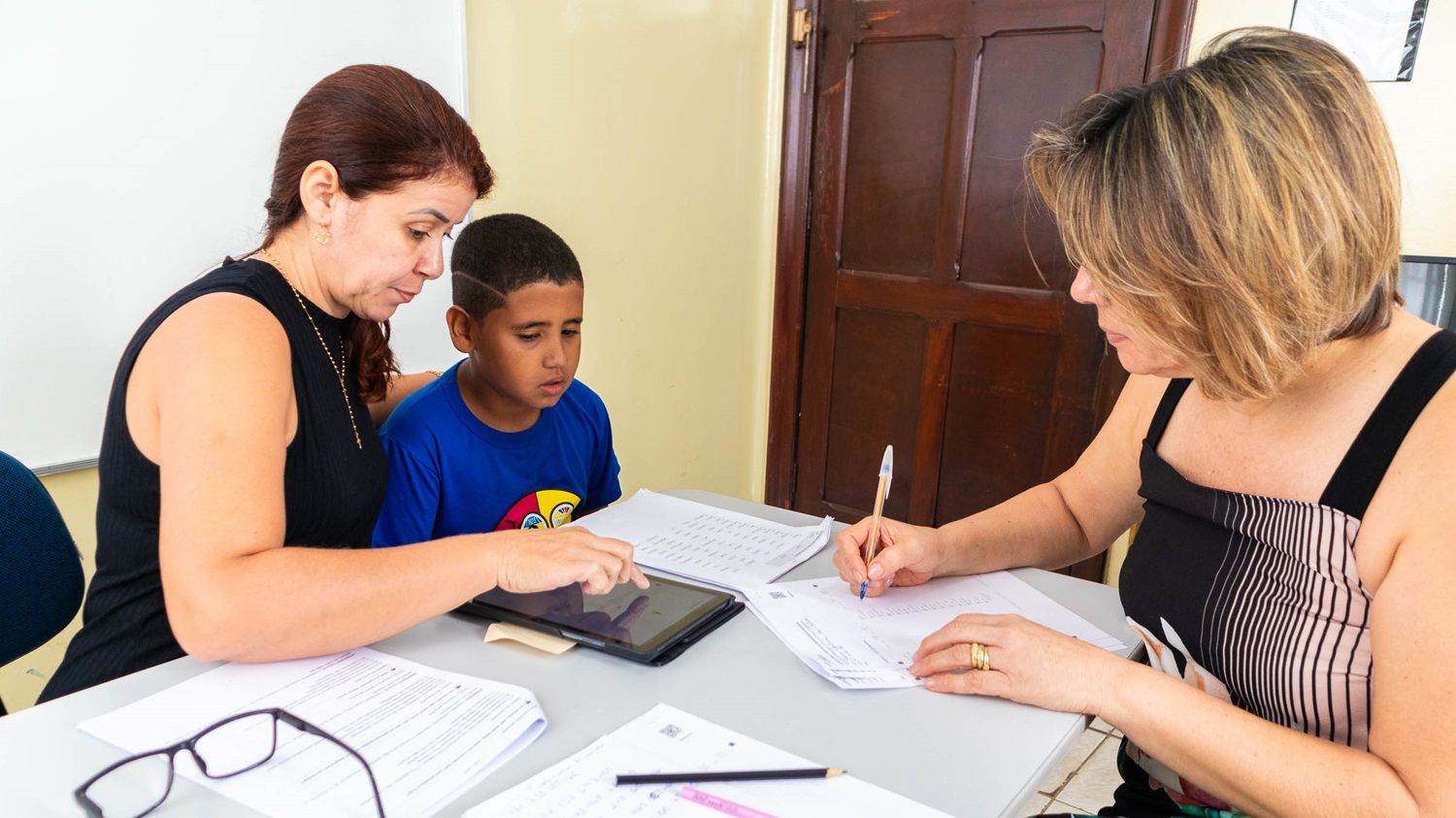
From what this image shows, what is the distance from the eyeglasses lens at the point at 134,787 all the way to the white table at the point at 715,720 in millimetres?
13

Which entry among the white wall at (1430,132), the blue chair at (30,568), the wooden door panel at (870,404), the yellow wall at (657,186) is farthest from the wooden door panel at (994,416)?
the blue chair at (30,568)

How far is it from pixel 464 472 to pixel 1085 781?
150 cm

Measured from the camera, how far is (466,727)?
81cm

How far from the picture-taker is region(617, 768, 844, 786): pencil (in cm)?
74

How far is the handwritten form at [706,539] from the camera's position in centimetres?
121

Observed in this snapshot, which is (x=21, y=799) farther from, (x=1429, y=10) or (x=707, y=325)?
(x=1429, y=10)

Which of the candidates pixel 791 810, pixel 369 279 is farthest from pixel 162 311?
pixel 791 810

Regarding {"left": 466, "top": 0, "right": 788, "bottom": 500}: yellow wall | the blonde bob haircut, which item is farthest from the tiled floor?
{"left": 466, "top": 0, "right": 788, "bottom": 500}: yellow wall

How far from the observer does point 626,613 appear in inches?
40.8

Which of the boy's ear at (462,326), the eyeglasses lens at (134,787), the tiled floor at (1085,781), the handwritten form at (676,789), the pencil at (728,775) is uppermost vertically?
the boy's ear at (462,326)

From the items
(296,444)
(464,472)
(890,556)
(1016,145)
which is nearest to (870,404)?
(1016,145)

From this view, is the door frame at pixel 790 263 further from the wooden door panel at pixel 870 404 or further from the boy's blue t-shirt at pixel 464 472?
the boy's blue t-shirt at pixel 464 472

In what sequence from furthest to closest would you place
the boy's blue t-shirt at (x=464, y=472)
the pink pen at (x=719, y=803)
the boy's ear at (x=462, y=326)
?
the boy's ear at (x=462, y=326), the boy's blue t-shirt at (x=464, y=472), the pink pen at (x=719, y=803)

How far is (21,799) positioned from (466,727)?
0.33 metres
